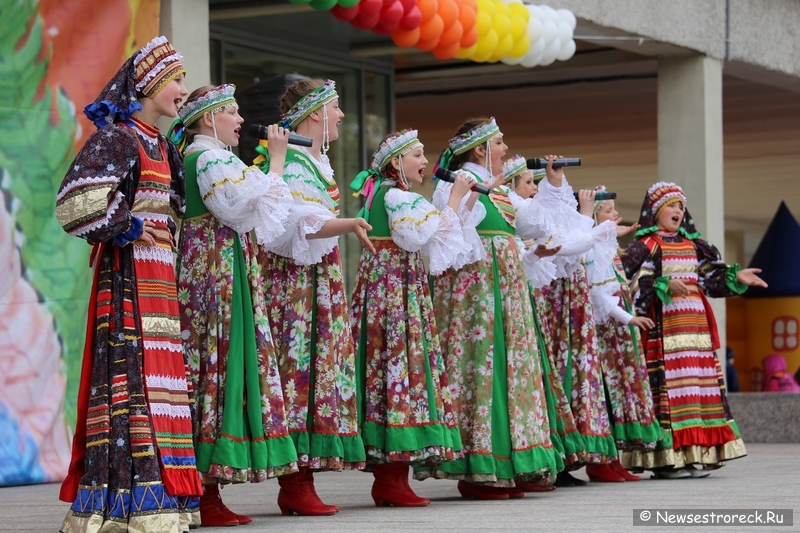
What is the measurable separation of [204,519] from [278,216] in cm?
114

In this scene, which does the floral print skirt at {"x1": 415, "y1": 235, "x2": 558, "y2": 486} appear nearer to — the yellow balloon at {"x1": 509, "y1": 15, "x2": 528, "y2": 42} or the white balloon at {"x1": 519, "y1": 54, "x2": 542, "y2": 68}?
the yellow balloon at {"x1": 509, "y1": 15, "x2": 528, "y2": 42}

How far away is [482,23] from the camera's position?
8812 millimetres

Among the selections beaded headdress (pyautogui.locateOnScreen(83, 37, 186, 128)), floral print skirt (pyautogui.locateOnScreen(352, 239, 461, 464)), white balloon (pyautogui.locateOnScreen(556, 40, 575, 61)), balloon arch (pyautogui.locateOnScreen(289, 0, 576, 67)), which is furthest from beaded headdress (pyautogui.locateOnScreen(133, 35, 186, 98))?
white balloon (pyautogui.locateOnScreen(556, 40, 575, 61))

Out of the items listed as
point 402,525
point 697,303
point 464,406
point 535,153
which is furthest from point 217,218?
point 535,153

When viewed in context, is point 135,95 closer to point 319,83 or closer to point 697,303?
point 319,83

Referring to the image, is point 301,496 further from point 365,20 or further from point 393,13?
point 393,13

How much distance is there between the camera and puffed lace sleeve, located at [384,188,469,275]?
564cm

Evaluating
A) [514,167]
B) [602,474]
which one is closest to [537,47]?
[514,167]

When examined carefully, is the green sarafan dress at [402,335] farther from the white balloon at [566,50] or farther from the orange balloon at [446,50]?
the white balloon at [566,50]

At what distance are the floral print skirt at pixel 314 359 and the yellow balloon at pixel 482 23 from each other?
3.82m

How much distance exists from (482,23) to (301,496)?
4.35m

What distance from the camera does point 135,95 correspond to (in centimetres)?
464

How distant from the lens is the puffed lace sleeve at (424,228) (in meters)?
5.64

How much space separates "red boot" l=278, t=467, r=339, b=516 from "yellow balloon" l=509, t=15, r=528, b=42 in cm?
453
